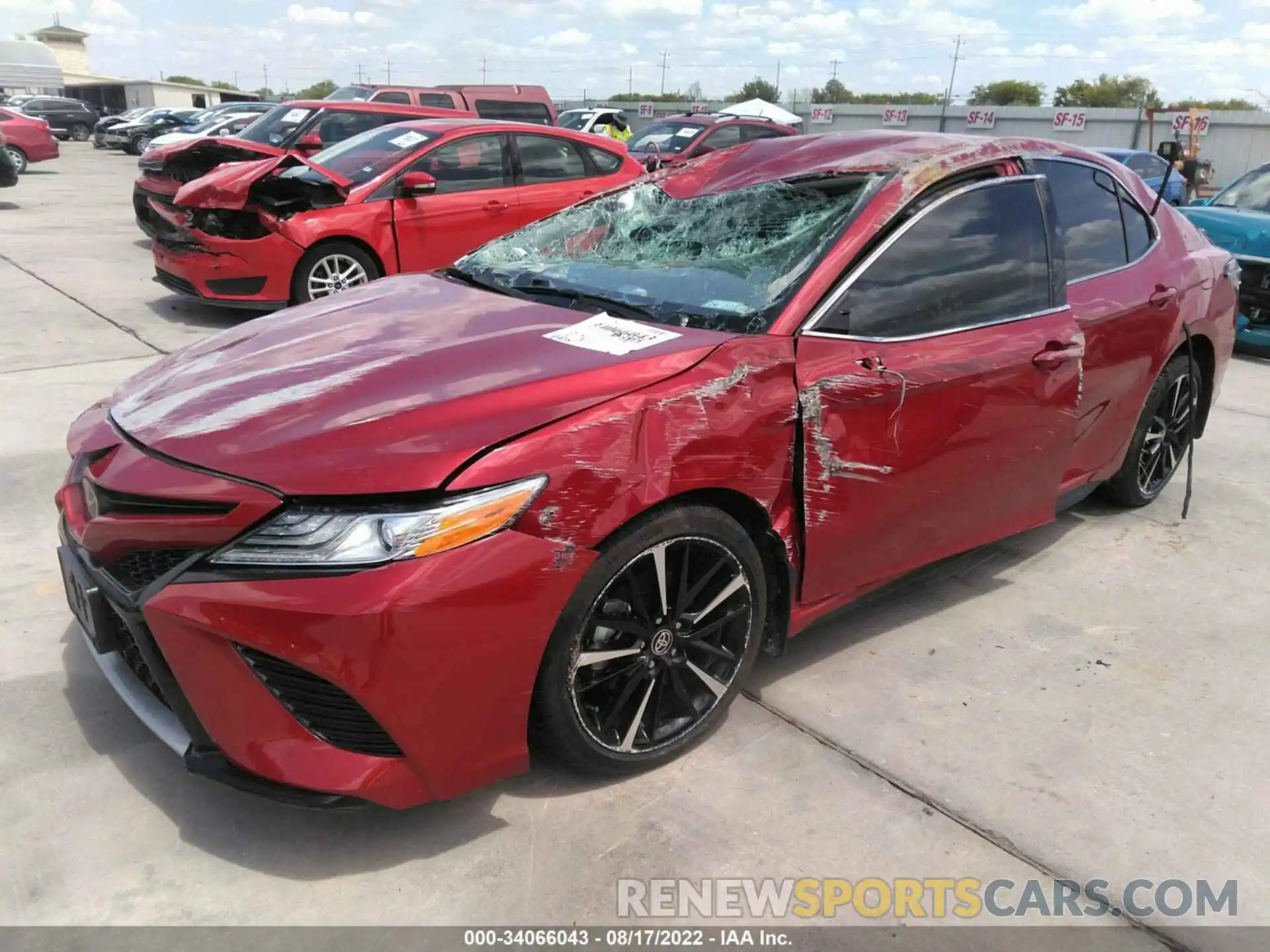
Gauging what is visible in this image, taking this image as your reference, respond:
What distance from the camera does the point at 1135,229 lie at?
162 inches

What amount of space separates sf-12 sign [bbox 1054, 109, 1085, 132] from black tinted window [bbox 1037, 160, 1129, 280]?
107 ft

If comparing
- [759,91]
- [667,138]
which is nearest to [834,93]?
[759,91]

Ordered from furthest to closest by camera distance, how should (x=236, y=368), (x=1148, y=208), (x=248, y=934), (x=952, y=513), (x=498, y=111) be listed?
(x=498, y=111), (x=1148, y=208), (x=952, y=513), (x=236, y=368), (x=248, y=934)

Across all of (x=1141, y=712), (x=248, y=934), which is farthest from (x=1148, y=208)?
(x=248, y=934)

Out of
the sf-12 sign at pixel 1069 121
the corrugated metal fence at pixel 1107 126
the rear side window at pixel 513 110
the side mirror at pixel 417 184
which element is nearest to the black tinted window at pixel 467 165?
the side mirror at pixel 417 184

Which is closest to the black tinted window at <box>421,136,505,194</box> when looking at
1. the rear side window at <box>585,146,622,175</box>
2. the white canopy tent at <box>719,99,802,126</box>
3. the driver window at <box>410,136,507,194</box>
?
the driver window at <box>410,136,507,194</box>

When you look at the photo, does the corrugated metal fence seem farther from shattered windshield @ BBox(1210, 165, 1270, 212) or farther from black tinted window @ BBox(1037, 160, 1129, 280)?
black tinted window @ BBox(1037, 160, 1129, 280)

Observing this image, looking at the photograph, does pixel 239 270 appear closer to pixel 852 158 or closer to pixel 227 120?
pixel 852 158

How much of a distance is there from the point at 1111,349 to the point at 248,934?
3432 millimetres

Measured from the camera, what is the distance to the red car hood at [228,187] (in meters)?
6.94

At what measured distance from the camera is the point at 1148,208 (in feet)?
13.9

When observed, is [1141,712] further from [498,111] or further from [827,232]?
[498,111]

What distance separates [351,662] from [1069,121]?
3608 cm
